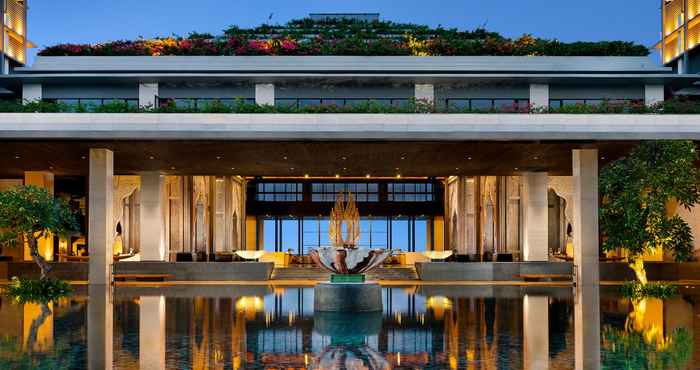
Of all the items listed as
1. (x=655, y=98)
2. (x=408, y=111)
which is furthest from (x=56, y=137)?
(x=655, y=98)

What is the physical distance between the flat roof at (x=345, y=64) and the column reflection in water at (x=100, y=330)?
42.6 feet

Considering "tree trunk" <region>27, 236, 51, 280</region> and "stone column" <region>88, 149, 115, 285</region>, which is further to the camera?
"stone column" <region>88, 149, 115, 285</region>

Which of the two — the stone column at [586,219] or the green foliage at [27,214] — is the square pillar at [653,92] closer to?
the stone column at [586,219]

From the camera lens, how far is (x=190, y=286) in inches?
1216

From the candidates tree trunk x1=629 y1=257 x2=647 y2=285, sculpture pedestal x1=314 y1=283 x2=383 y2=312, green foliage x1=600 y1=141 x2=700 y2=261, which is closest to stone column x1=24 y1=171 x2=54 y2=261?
sculpture pedestal x1=314 y1=283 x2=383 y2=312

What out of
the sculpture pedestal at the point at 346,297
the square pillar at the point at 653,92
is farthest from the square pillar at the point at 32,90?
the square pillar at the point at 653,92

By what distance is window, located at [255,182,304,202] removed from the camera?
48.5m

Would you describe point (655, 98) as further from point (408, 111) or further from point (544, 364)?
point (544, 364)

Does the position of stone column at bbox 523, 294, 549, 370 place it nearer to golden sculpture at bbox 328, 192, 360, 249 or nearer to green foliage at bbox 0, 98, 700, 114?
golden sculpture at bbox 328, 192, 360, 249

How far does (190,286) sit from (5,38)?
24.9m

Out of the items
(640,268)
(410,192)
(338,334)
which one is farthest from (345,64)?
(338,334)

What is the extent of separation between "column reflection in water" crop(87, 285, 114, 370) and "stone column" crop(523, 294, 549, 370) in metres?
5.30

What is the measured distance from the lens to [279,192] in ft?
160

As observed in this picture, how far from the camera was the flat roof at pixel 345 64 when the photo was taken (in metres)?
36.4
